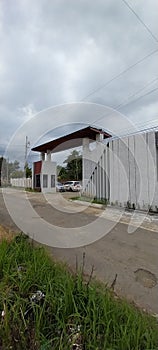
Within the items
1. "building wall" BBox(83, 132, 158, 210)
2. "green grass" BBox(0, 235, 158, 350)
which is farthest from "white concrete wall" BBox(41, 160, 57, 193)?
"green grass" BBox(0, 235, 158, 350)

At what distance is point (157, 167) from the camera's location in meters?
8.70

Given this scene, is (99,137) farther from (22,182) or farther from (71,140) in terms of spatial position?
(22,182)

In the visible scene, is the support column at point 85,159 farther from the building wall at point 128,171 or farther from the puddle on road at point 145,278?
the puddle on road at point 145,278

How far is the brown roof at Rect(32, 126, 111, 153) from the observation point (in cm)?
1334

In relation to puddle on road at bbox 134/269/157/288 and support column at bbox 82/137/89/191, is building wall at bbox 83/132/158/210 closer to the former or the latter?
support column at bbox 82/137/89/191

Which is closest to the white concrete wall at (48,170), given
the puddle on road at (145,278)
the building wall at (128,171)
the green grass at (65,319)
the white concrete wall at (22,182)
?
the white concrete wall at (22,182)

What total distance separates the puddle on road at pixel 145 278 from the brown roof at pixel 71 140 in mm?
10248

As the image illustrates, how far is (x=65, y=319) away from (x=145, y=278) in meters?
1.85

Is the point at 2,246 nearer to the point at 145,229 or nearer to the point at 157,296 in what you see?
the point at 157,296

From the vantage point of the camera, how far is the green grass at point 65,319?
64.3 inches

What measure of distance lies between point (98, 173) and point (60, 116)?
11.8 ft

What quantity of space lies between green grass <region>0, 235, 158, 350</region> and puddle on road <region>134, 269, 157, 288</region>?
1176mm

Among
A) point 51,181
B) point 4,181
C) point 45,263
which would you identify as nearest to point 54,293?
point 45,263

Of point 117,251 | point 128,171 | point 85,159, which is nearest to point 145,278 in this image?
point 117,251
